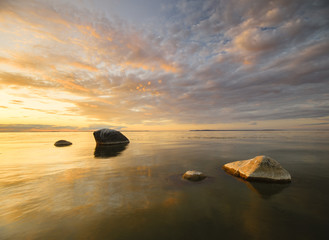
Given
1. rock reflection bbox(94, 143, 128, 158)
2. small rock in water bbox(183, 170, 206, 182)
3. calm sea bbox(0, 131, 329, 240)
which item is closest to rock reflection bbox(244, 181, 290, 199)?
calm sea bbox(0, 131, 329, 240)

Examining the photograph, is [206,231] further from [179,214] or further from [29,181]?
[29,181]

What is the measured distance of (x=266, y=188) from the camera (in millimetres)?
6949

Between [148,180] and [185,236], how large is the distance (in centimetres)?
485

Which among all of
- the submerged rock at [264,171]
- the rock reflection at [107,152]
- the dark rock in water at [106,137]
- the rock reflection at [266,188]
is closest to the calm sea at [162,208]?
the rock reflection at [266,188]

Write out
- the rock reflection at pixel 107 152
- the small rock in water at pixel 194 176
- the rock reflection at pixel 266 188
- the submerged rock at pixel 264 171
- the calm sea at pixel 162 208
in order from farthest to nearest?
the rock reflection at pixel 107 152
the small rock in water at pixel 194 176
the submerged rock at pixel 264 171
the rock reflection at pixel 266 188
the calm sea at pixel 162 208

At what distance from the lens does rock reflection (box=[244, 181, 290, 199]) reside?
6297 millimetres

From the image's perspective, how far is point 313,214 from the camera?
474 centimetres

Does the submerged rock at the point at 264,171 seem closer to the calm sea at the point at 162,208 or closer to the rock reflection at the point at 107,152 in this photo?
the calm sea at the point at 162,208

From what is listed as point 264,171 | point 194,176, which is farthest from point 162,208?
point 264,171

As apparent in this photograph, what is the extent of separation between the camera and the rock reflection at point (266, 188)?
20.7ft

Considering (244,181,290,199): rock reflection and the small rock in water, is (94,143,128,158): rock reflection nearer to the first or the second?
the small rock in water

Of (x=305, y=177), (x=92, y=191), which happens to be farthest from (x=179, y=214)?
(x=305, y=177)

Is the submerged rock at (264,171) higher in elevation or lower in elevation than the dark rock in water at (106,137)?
lower

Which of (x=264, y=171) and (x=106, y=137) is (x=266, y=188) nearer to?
(x=264, y=171)
